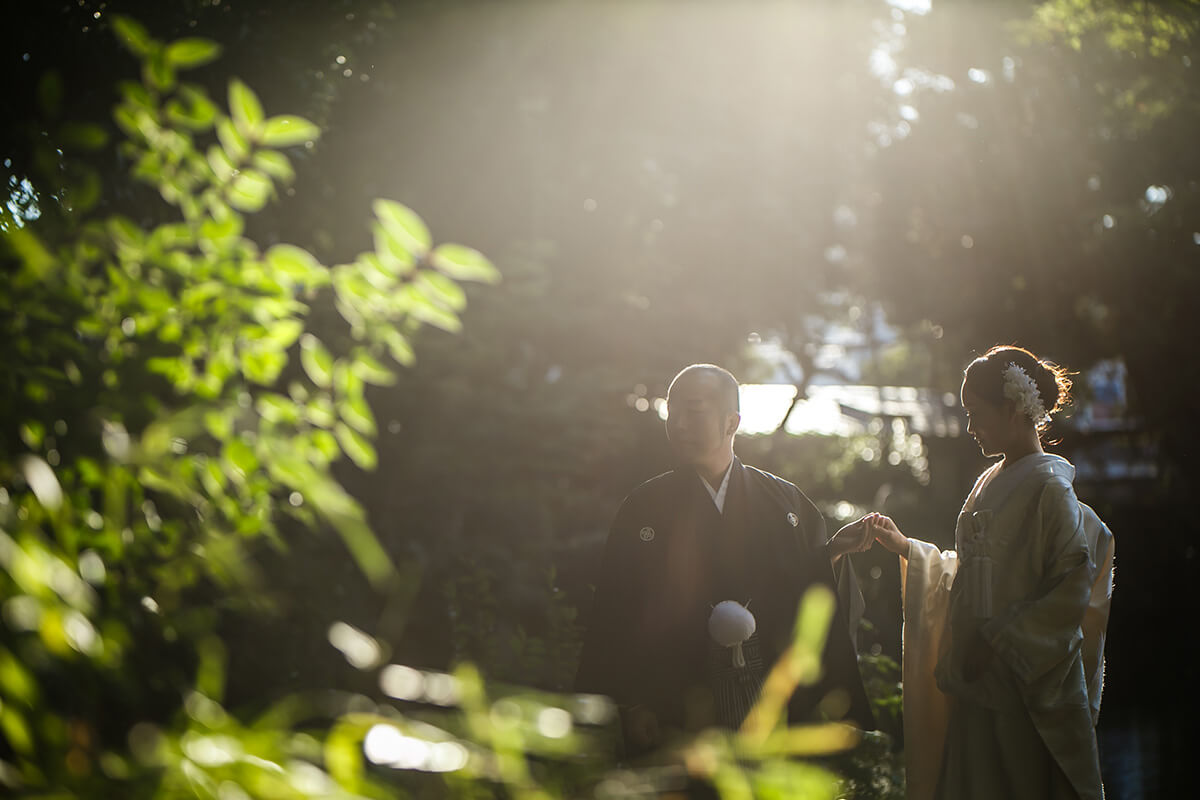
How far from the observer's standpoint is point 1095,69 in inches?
482

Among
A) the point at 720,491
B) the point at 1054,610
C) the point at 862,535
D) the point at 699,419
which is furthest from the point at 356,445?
the point at 1054,610

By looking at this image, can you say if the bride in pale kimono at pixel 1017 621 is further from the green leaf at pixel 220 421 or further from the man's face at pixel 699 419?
the green leaf at pixel 220 421

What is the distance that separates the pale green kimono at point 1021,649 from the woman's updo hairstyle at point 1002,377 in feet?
0.68

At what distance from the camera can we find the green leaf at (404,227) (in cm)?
98

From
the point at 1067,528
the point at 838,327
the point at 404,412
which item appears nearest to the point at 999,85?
the point at 838,327

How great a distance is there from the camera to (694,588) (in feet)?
11.4

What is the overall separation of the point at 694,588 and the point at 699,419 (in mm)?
558

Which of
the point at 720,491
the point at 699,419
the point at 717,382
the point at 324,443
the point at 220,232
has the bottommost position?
the point at 720,491

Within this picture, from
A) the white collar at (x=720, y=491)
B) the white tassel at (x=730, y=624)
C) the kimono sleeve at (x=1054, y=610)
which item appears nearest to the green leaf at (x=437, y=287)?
the white tassel at (x=730, y=624)

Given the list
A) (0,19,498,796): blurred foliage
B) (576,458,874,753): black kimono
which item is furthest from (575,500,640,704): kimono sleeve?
(0,19,498,796): blurred foliage

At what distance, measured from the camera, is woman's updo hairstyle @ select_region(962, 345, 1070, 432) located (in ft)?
11.5

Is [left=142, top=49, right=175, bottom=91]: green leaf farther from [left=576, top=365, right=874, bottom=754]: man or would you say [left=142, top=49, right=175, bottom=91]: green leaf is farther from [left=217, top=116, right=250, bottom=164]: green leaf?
[left=576, top=365, right=874, bottom=754]: man

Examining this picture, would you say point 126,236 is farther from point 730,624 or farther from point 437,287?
point 730,624

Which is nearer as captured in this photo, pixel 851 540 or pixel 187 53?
pixel 187 53
